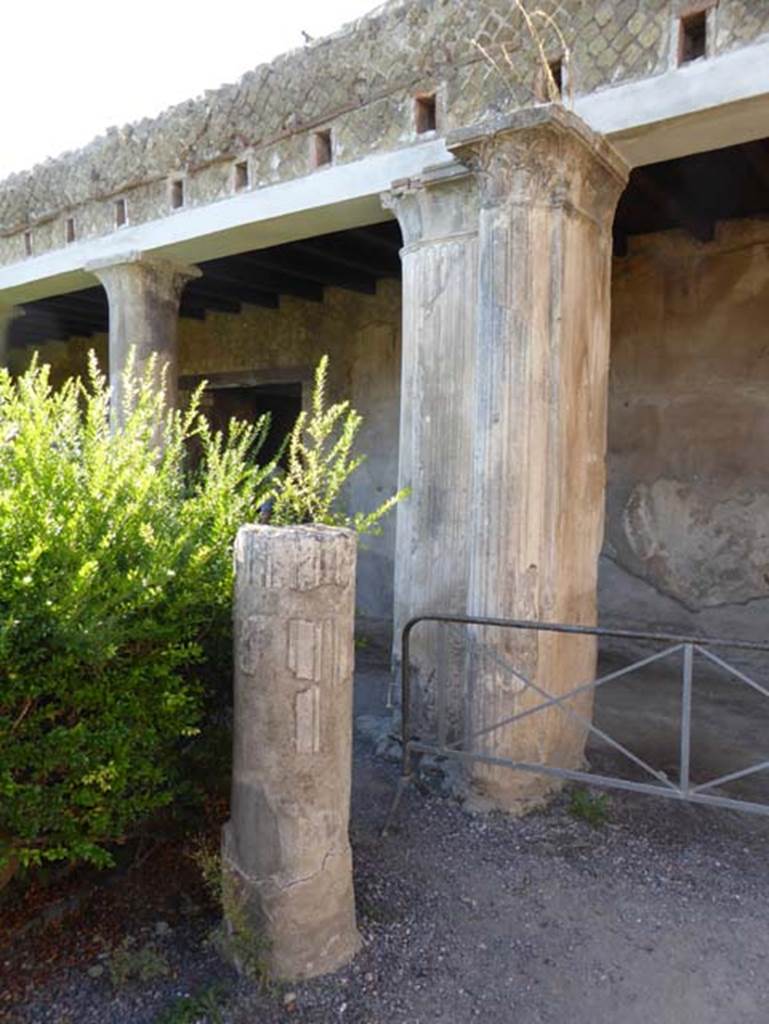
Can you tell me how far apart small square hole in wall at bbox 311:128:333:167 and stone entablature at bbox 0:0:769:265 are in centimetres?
3

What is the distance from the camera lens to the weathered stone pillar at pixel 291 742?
2.38 m

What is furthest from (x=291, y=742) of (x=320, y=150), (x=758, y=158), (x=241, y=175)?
(x=758, y=158)

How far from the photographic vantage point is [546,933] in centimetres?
266

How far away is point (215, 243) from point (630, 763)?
4063 mm

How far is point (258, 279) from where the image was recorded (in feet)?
24.1

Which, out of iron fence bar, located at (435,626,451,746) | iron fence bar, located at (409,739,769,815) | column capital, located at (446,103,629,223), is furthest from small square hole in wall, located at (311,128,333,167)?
iron fence bar, located at (409,739,769,815)

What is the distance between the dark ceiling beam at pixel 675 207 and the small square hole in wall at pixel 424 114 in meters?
1.43

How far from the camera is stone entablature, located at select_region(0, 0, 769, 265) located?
11.5 feet

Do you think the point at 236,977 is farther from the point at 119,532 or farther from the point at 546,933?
the point at 119,532

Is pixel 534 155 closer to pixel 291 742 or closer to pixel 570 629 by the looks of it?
pixel 570 629

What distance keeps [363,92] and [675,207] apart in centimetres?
245

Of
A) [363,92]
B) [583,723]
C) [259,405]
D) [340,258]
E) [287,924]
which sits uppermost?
[363,92]

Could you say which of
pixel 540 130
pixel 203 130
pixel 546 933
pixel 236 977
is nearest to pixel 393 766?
pixel 546 933

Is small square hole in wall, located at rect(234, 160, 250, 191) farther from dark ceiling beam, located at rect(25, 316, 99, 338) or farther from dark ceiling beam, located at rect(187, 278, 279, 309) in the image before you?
dark ceiling beam, located at rect(25, 316, 99, 338)
